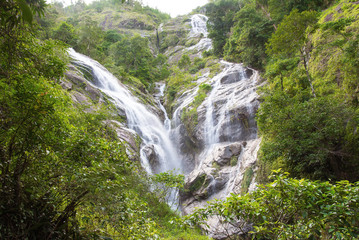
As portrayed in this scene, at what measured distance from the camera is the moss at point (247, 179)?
1083 cm

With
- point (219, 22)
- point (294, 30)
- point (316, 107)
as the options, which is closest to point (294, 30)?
point (294, 30)

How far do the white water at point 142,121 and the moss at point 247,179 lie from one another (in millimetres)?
8067

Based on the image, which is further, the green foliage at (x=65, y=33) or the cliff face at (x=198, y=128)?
the green foliage at (x=65, y=33)

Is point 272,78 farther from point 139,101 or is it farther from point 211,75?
Answer: point 139,101

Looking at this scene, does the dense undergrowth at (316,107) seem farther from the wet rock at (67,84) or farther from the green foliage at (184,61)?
the green foliage at (184,61)

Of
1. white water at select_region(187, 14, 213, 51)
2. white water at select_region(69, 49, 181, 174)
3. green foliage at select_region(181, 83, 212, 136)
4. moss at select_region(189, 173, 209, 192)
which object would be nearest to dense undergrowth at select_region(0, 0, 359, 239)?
moss at select_region(189, 173, 209, 192)

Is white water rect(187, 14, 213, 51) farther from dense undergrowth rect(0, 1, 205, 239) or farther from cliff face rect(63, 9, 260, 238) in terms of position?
dense undergrowth rect(0, 1, 205, 239)

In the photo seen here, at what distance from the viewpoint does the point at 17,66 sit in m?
2.95

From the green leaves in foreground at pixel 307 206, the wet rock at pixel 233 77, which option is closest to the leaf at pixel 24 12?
the green leaves in foreground at pixel 307 206

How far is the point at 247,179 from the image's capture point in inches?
437

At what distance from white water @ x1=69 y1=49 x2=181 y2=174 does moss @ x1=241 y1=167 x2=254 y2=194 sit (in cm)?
807

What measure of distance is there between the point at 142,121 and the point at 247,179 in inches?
463

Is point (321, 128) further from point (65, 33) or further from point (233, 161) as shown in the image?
point (65, 33)

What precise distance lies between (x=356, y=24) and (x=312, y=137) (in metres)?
7.21
